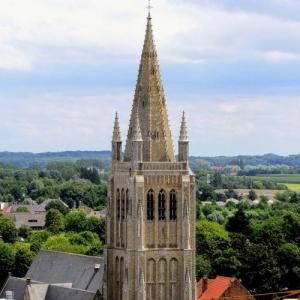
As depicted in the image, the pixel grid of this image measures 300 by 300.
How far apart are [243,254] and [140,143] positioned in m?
56.7

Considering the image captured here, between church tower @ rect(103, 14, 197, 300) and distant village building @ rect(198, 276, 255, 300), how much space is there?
31835 mm

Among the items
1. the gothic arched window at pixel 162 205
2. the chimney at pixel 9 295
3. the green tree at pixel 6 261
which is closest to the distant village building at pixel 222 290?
the chimney at pixel 9 295

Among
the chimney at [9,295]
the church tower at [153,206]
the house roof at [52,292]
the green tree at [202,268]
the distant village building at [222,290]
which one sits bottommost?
the distant village building at [222,290]

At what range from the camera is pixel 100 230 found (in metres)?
185

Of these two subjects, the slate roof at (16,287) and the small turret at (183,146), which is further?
the slate roof at (16,287)

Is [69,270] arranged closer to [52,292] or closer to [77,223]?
[52,292]

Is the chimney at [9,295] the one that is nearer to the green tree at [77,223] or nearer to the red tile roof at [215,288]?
the red tile roof at [215,288]

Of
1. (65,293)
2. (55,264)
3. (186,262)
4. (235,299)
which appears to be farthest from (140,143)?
(235,299)

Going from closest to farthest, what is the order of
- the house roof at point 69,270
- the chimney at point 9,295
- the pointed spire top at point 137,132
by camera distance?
the pointed spire top at point 137,132 < the chimney at point 9,295 < the house roof at point 69,270

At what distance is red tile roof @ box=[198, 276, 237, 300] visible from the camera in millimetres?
124875

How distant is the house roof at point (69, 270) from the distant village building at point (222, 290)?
18.5 m

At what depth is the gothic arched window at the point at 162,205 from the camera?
92.8m

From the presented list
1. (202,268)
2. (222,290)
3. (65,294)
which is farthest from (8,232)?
(65,294)

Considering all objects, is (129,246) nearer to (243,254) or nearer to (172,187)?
(172,187)
